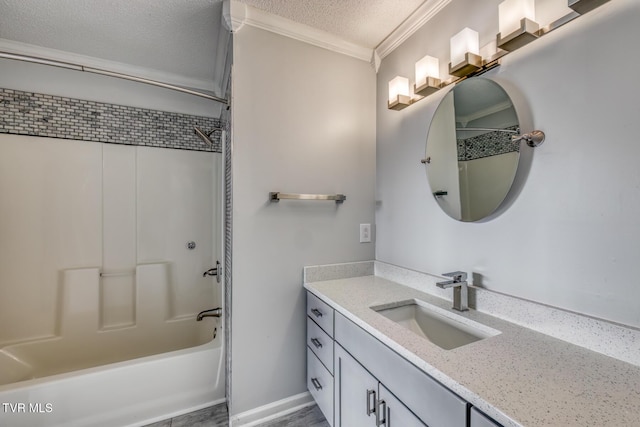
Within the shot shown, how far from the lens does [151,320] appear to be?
2391 millimetres

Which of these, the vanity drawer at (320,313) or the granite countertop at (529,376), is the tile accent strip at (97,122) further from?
the granite countertop at (529,376)

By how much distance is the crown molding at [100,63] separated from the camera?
6.24 feet

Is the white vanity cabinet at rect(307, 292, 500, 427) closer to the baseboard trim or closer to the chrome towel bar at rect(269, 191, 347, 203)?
the baseboard trim

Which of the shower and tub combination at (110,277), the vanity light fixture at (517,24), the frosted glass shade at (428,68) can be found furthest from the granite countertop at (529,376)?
the shower and tub combination at (110,277)

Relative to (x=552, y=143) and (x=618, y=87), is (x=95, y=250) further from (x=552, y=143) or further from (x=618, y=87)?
(x=618, y=87)

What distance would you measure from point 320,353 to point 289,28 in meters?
1.95

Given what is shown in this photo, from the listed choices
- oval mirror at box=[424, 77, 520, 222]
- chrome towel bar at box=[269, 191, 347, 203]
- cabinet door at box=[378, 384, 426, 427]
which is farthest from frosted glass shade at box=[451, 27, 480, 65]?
cabinet door at box=[378, 384, 426, 427]

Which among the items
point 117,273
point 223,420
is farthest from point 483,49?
point 117,273

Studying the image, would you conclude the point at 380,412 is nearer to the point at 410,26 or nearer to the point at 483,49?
the point at 483,49

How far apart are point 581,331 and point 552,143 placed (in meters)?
0.66

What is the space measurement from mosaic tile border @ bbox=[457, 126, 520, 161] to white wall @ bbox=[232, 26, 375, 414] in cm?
72

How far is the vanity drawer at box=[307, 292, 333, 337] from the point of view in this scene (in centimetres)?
141

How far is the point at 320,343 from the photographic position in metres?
1.51

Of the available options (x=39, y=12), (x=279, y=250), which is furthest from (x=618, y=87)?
(x=39, y=12)
